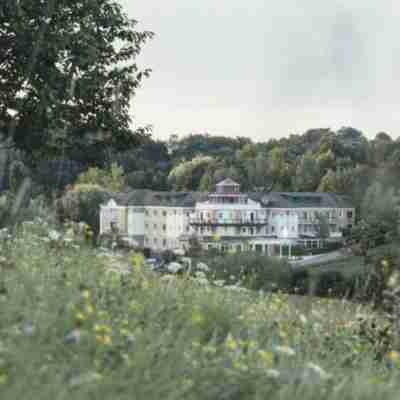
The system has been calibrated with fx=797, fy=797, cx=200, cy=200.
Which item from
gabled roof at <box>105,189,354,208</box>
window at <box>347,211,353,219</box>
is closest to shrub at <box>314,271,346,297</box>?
gabled roof at <box>105,189,354,208</box>

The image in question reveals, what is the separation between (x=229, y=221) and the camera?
50.8 metres

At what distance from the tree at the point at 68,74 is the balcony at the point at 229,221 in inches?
1495

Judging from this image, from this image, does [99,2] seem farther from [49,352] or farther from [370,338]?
[49,352]

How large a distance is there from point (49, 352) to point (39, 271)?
4.00 feet

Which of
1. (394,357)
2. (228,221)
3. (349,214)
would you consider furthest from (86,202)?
(394,357)

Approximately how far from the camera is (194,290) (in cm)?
377

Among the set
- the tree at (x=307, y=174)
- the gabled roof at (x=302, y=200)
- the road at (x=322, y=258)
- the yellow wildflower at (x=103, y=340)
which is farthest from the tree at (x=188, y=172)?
the yellow wildflower at (x=103, y=340)

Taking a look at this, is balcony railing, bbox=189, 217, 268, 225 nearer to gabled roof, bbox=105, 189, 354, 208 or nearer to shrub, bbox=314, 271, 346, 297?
gabled roof, bbox=105, 189, 354, 208

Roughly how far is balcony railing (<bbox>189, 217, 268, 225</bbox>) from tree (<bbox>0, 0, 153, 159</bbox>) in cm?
3804

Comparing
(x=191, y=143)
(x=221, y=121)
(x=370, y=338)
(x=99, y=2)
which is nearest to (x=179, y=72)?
(x=191, y=143)

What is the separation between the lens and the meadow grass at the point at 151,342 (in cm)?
218

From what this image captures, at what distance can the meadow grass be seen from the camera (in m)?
2.18

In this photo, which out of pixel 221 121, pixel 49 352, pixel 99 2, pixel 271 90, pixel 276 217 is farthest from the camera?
pixel 221 121

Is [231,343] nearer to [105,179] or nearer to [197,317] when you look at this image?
[197,317]
